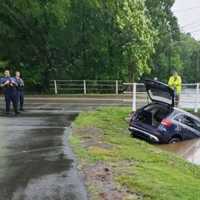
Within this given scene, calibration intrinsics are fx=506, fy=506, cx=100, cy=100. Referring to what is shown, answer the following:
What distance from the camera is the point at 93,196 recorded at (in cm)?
721

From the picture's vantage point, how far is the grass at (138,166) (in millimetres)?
7680

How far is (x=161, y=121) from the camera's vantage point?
17.1 meters

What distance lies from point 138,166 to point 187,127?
861 cm

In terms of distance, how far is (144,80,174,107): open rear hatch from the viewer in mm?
17656

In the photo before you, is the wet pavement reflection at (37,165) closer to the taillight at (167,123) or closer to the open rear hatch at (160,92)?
the taillight at (167,123)

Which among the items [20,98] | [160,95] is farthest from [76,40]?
[160,95]

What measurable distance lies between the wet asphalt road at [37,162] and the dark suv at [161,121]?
2.48 metres

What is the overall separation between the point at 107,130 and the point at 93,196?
9.19m

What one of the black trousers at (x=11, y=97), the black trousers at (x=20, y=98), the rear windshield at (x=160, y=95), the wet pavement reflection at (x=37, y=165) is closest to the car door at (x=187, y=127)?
the rear windshield at (x=160, y=95)

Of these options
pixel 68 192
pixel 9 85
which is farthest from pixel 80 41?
pixel 68 192

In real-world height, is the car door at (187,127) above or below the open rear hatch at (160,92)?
below

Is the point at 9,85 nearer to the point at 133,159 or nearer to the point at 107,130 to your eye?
the point at 107,130

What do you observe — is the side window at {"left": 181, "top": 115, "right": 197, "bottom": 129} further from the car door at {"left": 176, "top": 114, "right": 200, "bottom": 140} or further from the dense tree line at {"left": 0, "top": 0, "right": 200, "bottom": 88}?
the dense tree line at {"left": 0, "top": 0, "right": 200, "bottom": 88}

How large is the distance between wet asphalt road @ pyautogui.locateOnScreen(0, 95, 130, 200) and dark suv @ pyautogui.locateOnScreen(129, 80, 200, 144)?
248cm
